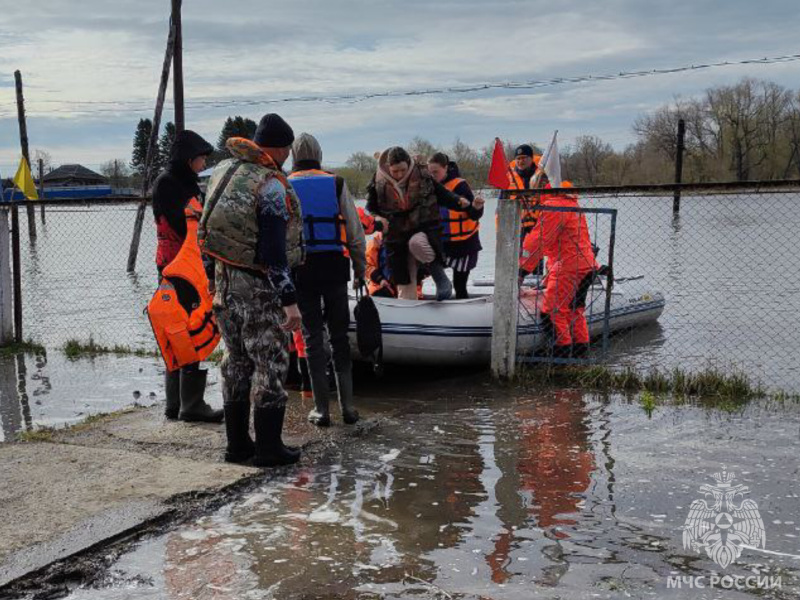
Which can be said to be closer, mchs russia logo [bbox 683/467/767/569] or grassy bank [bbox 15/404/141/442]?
mchs russia logo [bbox 683/467/767/569]

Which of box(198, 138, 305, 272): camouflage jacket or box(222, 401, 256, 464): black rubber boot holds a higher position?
box(198, 138, 305, 272): camouflage jacket

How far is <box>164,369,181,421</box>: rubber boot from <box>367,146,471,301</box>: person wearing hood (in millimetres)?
2434

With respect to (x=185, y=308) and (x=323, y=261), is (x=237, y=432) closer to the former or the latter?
(x=185, y=308)

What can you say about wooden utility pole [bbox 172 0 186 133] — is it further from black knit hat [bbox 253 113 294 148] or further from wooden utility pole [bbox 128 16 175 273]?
black knit hat [bbox 253 113 294 148]

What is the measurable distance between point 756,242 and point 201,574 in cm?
2894

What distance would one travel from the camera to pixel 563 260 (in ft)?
27.6

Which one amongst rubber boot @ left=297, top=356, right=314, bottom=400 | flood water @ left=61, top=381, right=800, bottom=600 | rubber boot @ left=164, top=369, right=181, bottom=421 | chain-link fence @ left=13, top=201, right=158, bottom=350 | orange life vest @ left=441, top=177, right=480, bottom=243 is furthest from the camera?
chain-link fence @ left=13, top=201, right=158, bottom=350

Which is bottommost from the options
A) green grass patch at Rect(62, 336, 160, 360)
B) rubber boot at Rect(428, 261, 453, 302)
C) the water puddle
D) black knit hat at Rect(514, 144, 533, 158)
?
the water puddle

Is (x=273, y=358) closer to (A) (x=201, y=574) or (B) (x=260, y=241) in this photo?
(B) (x=260, y=241)

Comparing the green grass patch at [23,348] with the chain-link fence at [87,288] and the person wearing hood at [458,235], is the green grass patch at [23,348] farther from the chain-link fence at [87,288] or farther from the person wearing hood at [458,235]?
the person wearing hood at [458,235]

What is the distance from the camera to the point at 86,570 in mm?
3756

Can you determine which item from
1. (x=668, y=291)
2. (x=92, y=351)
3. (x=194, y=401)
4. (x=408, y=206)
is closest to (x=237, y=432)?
(x=194, y=401)

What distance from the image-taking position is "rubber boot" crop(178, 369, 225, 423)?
249 inches

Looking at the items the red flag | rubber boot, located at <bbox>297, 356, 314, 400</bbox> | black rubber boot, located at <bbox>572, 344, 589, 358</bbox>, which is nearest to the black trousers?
rubber boot, located at <bbox>297, 356, 314, 400</bbox>
